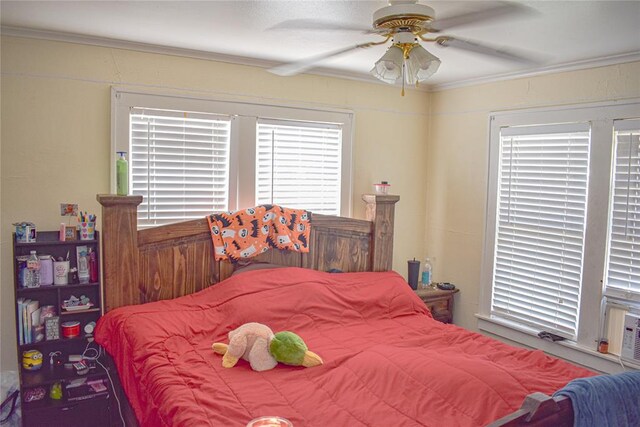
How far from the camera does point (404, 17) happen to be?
1957 mm

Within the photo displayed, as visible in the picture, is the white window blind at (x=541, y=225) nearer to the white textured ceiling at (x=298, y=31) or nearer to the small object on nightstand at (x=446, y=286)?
the small object on nightstand at (x=446, y=286)

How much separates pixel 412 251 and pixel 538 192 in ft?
4.31

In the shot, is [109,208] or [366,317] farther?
[366,317]

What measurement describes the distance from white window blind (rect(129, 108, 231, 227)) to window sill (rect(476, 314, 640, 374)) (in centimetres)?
233

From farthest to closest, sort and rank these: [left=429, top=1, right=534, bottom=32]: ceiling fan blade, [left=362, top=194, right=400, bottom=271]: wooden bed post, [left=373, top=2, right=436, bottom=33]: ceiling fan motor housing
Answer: [left=362, top=194, right=400, bottom=271]: wooden bed post < [left=429, top=1, right=534, bottom=32]: ceiling fan blade < [left=373, top=2, right=436, bottom=33]: ceiling fan motor housing

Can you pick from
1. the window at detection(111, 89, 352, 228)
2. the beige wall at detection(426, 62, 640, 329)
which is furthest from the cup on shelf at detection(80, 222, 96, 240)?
the beige wall at detection(426, 62, 640, 329)

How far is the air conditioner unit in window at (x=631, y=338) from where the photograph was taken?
3004 mm

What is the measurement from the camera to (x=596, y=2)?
2205 mm

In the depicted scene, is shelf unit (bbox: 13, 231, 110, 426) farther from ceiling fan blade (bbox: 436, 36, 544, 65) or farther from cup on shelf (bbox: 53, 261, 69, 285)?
ceiling fan blade (bbox: 436, 36, 544, 65)

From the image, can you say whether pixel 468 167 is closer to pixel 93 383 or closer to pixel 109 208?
pixel 109 208

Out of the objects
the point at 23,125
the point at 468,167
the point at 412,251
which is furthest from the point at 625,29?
the point at 23,125

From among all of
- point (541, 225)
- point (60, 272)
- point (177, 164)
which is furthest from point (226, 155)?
point (541, 225)

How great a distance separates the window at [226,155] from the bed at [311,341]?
0.84ft

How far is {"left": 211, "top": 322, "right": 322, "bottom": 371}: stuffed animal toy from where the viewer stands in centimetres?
242
